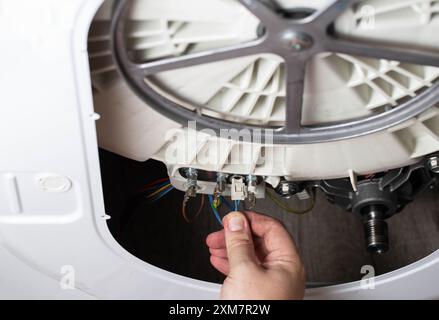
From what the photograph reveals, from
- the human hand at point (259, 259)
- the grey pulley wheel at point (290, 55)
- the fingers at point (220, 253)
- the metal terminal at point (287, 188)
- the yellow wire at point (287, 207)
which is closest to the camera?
the grey pulley wheel at point (290, 55)

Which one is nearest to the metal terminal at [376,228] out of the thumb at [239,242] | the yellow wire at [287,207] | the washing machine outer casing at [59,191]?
the washing machine outer casing at [59,191]

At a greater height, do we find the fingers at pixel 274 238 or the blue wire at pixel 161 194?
the blue wire at pixel 161 194

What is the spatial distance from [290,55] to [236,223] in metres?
0.33

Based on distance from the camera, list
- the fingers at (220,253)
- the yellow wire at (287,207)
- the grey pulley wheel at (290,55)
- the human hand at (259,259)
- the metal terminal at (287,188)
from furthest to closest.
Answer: the yellow wire at (287,207) → the fingers at (220,253) → the metal terminal at (287,188) → the human hand at (259,259) → the grey pulley wheel at (290,55)

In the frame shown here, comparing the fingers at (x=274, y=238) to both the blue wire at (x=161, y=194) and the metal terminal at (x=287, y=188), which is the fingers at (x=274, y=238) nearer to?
the metal terminal at (x=287, y=188)

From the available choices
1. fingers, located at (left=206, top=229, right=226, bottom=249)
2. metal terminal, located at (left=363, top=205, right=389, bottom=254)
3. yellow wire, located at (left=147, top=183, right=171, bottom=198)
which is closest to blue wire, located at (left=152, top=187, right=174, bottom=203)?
yellow wire, located at (left=147, top=183, right=171, bottom=198)

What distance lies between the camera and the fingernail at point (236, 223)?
82cm

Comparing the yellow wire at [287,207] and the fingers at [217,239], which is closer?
the fingers at [217,239]

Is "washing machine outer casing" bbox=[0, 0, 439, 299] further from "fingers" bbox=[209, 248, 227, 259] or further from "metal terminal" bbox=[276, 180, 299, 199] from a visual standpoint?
"metal terminal" bbox=[276, 180, 299, 199]

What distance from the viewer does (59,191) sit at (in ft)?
2.37

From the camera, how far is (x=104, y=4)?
1.74 feet

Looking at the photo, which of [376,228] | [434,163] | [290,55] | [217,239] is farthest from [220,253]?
[290,55]

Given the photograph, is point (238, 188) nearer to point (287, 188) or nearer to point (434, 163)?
point (287, 188)
